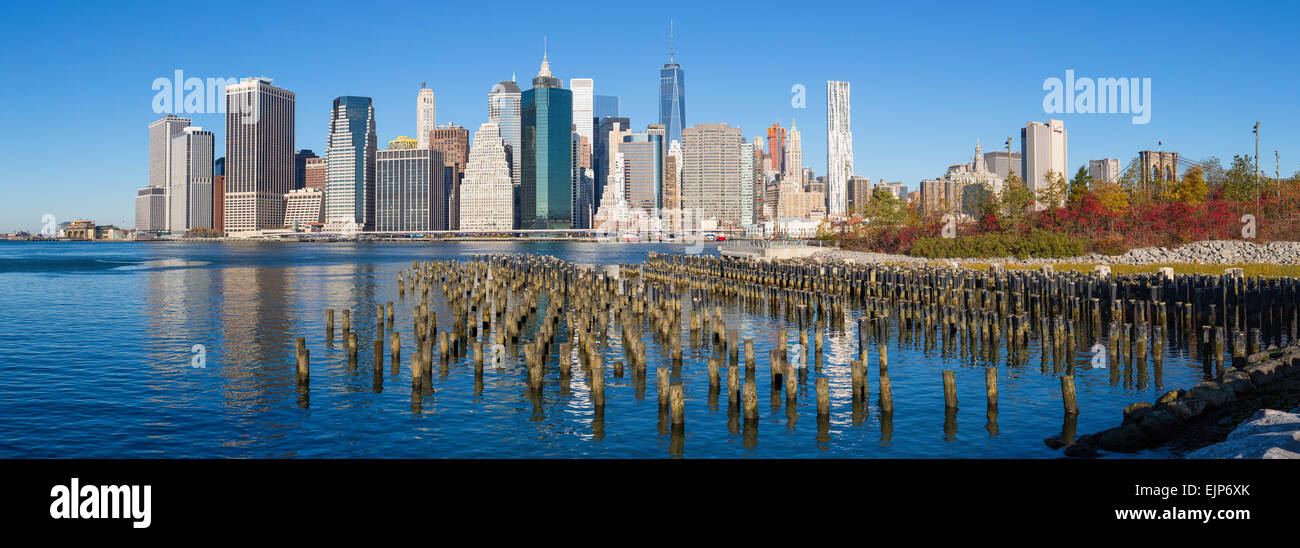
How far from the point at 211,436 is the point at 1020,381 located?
2287 cm

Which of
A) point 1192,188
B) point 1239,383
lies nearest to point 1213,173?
point 1192,188

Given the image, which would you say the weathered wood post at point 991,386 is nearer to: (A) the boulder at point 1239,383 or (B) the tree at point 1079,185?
(A) the boulder at point 1239,383

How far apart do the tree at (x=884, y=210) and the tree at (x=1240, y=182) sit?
3508 cm

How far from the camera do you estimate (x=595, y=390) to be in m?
22.1

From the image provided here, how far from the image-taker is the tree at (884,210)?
109 meters

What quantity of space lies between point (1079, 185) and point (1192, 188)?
20.1 m

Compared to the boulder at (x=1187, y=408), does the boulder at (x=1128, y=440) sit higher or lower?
lower

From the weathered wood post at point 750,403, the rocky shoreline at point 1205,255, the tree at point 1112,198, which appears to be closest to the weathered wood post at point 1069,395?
the weathered wood post at point 750,403

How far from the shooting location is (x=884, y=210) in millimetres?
110062

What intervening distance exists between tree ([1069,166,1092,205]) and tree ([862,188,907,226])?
70.2ft

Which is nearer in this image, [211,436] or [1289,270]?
[211,436]
